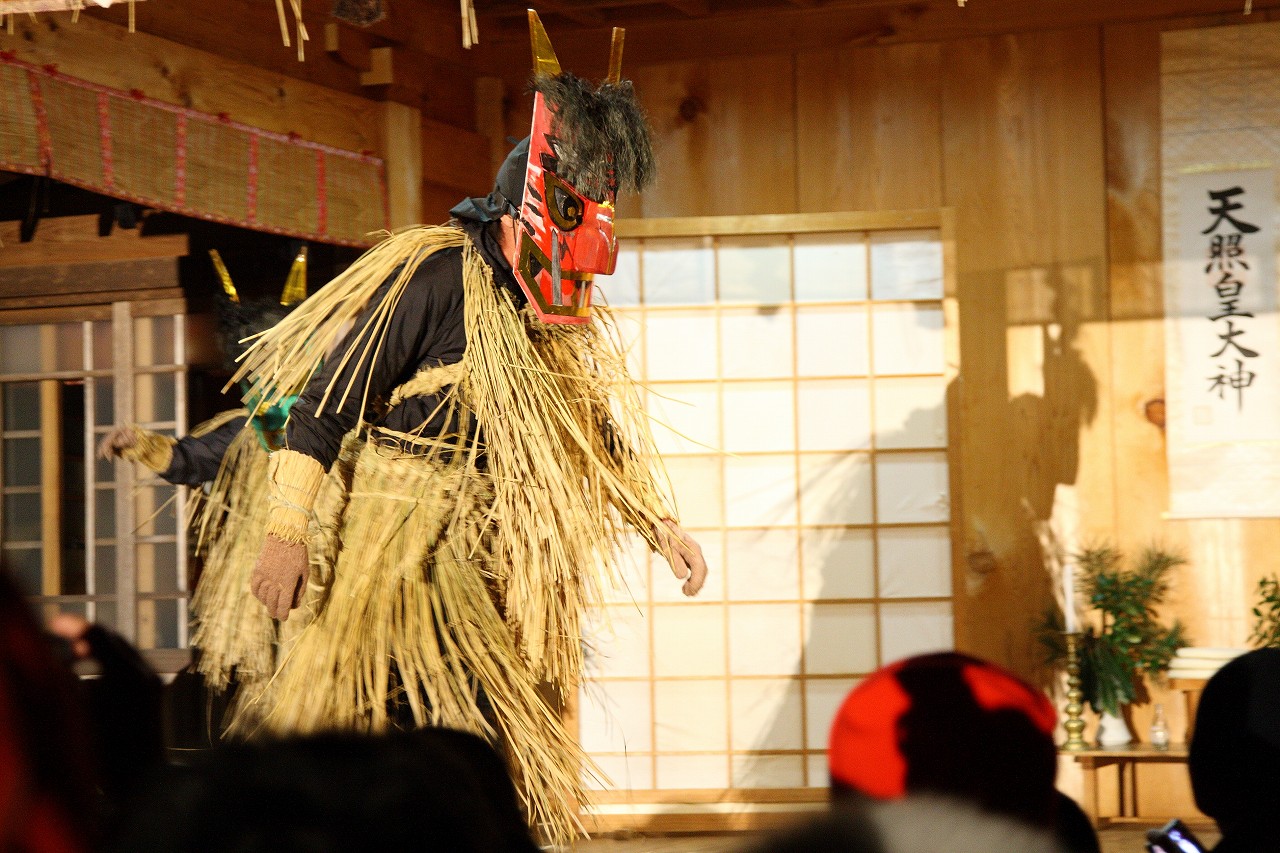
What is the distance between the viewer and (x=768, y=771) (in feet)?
12.7

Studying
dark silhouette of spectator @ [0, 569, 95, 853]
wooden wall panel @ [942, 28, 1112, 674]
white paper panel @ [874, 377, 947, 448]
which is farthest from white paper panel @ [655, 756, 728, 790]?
dark silhouette of spectator @ [0, 569, 95, 853]

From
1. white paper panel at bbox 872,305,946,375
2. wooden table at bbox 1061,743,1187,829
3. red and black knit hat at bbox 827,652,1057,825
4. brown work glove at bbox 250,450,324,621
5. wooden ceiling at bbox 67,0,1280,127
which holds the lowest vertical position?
wooden table at bbox 1061,743,1187,829

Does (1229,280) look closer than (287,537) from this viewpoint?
No

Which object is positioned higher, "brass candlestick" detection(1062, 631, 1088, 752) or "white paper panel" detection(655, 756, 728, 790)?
"brass candlestick" detection(1062, 631, 1088, 752)

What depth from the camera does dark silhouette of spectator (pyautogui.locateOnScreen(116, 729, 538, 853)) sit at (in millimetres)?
610

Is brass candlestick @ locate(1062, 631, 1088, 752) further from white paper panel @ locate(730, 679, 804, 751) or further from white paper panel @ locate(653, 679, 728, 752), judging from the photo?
white paper panel @ locate(653, 679, 728, 752)

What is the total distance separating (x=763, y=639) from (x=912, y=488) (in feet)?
1.98

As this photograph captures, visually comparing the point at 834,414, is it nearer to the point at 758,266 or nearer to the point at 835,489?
the point at 835,489

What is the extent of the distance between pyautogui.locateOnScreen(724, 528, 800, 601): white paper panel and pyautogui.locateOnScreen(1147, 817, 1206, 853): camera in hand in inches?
104

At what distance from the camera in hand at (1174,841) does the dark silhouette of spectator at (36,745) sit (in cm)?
91

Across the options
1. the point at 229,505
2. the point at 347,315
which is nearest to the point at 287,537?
the point at 347,315

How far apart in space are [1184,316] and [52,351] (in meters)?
3.06

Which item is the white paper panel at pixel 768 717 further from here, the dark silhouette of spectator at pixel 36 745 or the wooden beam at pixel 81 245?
the dark silhouette of spectator at pixel 36 745

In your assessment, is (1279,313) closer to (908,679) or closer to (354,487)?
(354,487)
